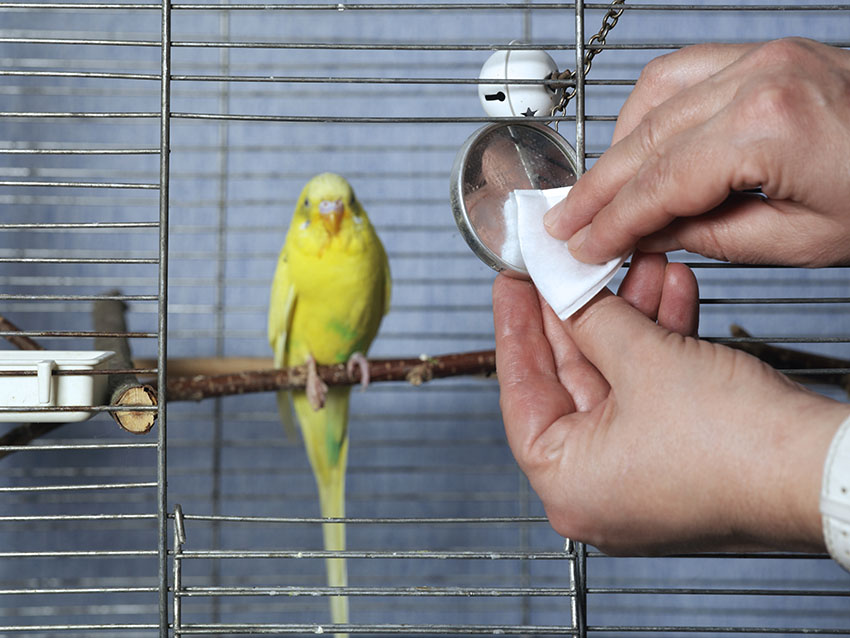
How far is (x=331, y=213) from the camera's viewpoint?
3.21 feet

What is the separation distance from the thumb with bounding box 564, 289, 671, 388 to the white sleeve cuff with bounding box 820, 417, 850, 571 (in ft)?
0.29

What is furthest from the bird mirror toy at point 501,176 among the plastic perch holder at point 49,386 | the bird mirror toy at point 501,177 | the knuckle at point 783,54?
the plastic perch holder at point 49,386

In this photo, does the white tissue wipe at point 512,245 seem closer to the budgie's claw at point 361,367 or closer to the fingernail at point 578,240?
the fingernail at point 578,240

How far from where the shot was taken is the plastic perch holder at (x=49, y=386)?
0.46m

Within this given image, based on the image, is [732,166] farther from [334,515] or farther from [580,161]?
[334,515]

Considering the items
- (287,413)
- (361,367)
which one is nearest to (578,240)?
(361,367)

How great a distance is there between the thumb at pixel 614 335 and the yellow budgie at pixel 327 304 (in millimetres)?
556

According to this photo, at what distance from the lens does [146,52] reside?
1170 millimetres

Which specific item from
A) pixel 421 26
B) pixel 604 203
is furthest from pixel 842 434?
pixel 421 26

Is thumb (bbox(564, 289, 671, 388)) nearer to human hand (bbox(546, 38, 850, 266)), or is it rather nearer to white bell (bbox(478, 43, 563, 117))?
human hand (bbox(546, 38, 850, 266))

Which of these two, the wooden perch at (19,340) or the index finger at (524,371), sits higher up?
the wooden perch at (19,340)

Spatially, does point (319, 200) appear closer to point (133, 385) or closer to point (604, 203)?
point (133, 385)

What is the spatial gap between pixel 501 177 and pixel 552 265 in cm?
6

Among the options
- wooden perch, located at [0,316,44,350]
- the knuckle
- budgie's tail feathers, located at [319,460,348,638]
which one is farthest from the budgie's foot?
the knuckle
